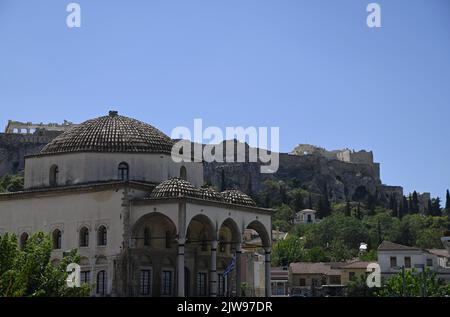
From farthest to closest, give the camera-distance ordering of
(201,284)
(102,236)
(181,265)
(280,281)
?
1. (280,281)
2. (201,284)
3. (102,236)
4. (181,265)

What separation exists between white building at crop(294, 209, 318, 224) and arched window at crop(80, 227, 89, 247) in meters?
125

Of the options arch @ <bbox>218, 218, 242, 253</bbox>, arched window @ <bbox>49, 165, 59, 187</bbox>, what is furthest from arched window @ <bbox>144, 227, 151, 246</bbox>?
arched window @ <bbox>49, 165, 59, 187</bbox>

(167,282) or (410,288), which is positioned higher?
(410,288)

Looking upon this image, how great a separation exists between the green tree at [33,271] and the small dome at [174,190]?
5.35m

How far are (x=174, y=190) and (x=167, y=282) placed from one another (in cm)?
548

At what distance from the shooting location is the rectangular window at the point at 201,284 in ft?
171

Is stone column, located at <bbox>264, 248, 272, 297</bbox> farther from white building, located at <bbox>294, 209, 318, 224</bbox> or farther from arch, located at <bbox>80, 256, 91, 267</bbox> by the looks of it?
white building, located at <bbox>294, 209, 318, 224</bbox>

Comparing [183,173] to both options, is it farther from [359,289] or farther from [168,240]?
[359,289]

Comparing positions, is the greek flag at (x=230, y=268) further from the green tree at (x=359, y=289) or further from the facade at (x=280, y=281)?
the facade at (x=280, y=281)

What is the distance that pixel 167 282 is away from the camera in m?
49.9

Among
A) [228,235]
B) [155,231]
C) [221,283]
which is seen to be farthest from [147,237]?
[221,283]
